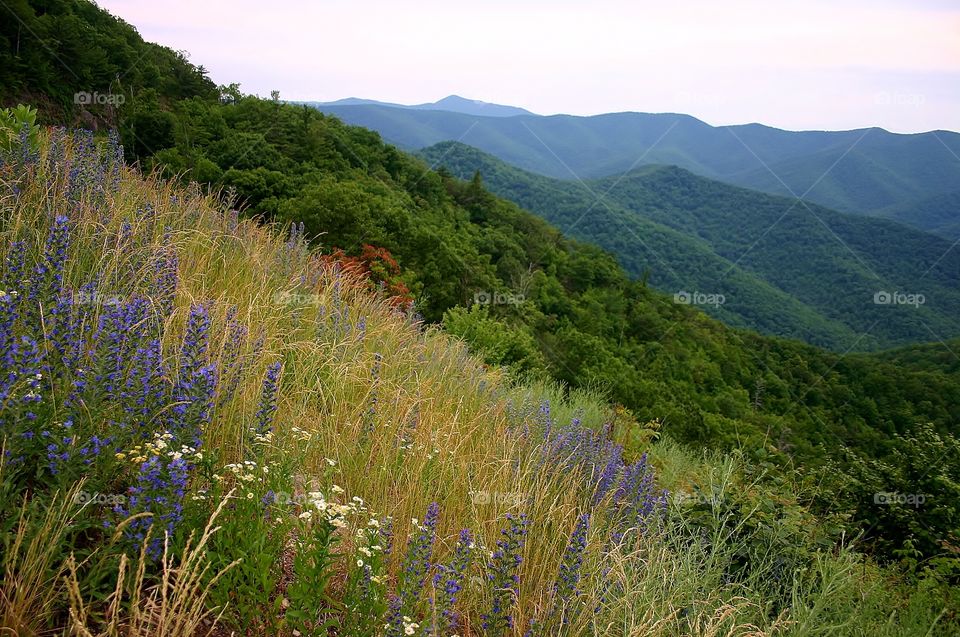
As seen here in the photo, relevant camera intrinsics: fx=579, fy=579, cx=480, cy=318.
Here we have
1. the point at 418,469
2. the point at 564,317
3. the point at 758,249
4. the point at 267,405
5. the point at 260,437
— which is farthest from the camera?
the point at 758,249

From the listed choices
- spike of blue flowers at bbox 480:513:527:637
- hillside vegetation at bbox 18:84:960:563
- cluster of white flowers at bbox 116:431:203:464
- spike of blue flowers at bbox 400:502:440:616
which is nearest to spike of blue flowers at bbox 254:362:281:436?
cluster of white flowers at bbox 116:431:203:464

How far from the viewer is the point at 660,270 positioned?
3787 inches

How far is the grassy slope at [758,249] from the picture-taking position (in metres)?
92.9

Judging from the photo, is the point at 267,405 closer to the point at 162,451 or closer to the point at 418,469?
the point at 162,451

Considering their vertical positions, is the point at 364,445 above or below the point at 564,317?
above

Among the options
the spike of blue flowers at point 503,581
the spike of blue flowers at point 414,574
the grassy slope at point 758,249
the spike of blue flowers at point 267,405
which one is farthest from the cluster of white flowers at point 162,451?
the grassy slope at point 758,249

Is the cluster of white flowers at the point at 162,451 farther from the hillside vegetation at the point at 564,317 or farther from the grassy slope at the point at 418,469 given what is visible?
the hillside vegetation at the point at 564,317

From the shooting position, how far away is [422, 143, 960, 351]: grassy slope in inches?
3656

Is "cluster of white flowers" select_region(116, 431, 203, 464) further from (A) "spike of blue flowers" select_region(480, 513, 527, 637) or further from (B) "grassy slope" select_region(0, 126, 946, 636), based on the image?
(A) "spike of blue flowers" select_region(480, 513, 527, 637)

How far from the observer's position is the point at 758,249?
434ft

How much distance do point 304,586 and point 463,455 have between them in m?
1.64

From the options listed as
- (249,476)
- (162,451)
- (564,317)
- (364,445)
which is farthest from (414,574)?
(564,317)

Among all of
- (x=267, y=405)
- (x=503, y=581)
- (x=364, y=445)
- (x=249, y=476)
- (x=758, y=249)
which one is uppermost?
(x=758, y=249)

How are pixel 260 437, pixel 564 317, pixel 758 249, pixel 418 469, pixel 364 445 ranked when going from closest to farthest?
pixel 260 437 < pixel 418 469 < pixel 364 445 < pixel 564 317 < pixel 758 249
